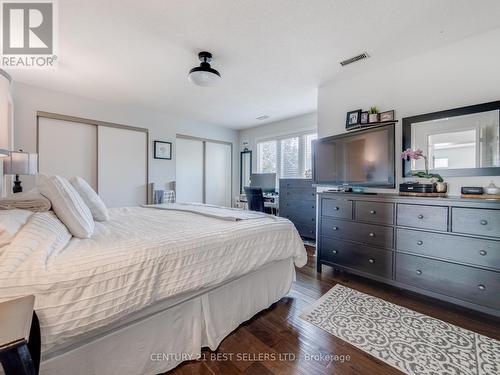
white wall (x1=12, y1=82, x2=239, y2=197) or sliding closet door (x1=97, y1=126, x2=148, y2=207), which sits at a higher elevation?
white wall (x1=12, y1=82, x2=239, y2=197)

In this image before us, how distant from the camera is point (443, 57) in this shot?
226 centimetres

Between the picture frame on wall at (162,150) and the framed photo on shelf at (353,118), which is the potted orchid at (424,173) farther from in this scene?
the picture frame on wall at (162,150)

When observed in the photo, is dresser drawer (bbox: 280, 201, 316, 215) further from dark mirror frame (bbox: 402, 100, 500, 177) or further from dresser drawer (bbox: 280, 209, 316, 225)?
dark mirror frame (bbox: 402, 100, 500, 177)

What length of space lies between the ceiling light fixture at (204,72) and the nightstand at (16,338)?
90.3 inches

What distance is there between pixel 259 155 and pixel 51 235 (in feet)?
15.8

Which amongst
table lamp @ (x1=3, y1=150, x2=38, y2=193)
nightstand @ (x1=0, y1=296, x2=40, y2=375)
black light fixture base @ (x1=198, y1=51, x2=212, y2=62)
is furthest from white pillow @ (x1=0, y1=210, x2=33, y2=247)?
black light fixture base @ (x1=198, y1=51, x2=212, y2=62)

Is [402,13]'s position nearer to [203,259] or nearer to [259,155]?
[203,259]

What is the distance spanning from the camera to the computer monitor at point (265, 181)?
5.05m

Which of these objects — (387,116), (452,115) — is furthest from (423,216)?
(387,116)

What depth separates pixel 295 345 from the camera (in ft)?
4.91

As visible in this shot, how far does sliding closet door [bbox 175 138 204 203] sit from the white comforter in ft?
10.7

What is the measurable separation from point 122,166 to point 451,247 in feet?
15.2

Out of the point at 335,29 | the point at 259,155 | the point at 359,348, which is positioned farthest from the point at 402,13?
the point at 259,155

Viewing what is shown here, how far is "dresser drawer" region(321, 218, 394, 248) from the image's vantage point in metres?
2.19
